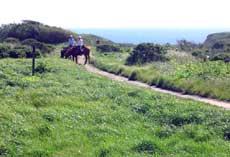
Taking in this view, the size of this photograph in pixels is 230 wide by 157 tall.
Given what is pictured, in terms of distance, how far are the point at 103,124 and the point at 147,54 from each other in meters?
24.6

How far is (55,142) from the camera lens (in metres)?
11.9

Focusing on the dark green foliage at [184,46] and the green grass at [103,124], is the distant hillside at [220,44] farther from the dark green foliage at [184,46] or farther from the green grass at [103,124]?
the green grass at [103,124]

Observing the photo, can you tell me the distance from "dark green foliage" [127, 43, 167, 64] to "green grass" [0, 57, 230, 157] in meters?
17.8

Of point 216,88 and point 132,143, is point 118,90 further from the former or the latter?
point 132,143

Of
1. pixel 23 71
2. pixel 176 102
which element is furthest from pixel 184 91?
pixel 23 71

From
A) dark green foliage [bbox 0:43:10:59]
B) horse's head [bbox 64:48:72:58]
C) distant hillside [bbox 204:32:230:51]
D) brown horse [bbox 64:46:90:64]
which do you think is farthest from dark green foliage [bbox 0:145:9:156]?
distant hillside [bbox 204:32:230:51]

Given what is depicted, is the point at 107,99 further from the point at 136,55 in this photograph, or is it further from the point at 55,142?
the point at 136,55

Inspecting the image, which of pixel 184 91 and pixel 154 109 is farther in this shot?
pixel 184 91

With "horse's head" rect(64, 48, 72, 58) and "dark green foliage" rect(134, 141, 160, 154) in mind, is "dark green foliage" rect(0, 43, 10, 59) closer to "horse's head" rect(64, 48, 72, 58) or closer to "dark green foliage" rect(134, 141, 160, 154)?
"horse's head" rect(64, 48, 72, 58)

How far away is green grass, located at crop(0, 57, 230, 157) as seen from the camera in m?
11.5

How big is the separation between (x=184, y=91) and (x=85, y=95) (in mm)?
5288

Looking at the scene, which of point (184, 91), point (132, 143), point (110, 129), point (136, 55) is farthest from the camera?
point (136, 55)

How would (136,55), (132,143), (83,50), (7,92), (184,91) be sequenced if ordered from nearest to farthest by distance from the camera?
1. (132,143)
2. (7,92)
3. (184,91)
4. (83,50)
5. (136,55)

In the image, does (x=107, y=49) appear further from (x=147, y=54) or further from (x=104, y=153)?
(x=104, y=153)
